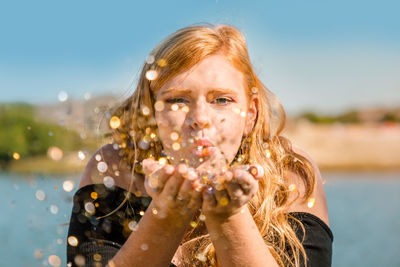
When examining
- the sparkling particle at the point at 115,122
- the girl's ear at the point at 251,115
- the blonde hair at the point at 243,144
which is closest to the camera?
the blonde hair at the point at 243,144

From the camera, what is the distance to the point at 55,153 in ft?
4.89

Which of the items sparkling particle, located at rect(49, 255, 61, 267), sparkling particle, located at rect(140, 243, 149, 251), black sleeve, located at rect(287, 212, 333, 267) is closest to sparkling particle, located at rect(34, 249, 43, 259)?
sparkling particle, located at rect(49, 255, 61, 267)

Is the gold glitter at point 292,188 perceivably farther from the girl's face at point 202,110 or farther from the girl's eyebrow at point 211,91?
the girl's eyebrow at point 211,91

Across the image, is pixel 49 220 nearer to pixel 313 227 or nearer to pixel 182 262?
pixel 182 262

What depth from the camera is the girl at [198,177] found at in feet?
4.00

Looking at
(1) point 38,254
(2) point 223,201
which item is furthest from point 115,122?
(2) point 223,201

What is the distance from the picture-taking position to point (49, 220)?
1.55 meters

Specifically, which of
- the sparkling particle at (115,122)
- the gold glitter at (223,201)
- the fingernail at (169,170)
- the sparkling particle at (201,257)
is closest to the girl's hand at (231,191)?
the gold glitter at (223,201)

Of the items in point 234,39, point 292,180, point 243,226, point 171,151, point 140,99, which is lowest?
point 292,180

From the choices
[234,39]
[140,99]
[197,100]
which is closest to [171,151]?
[197,100]

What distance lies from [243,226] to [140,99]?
81cm

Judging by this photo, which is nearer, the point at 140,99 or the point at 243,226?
the point at 243,226

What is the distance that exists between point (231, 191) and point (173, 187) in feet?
0.52

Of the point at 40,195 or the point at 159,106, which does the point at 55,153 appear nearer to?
the point at 40,195
